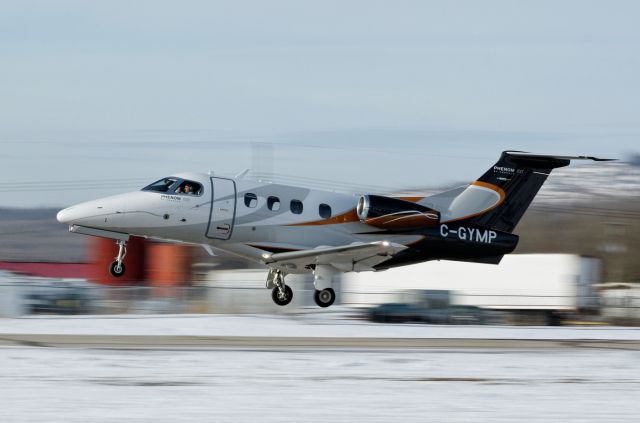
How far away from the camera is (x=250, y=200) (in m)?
28.8

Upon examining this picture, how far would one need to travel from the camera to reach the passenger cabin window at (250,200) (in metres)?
28.8

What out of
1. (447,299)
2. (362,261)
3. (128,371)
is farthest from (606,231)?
(128,371)

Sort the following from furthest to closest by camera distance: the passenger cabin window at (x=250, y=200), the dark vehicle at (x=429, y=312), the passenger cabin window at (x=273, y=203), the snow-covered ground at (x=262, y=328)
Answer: the dark vehicle at (x=429, y=312) → the snow-covered ground at (x=262, y=328) → the passenger cabin window at (x=273, y=203) → the passenger cabin window at (x=250, y=200)

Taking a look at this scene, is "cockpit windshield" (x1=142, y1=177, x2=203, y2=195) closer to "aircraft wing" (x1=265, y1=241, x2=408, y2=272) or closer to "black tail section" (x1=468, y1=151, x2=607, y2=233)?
"aircraft wing" (x1=265, y1=241, x2=408, y2=272)

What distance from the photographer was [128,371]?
2144 centimetres

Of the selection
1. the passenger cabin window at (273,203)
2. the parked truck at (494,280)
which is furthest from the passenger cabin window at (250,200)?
the parked truck at (494,280)

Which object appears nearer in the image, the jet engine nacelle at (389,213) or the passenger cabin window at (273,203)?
the passenger cabin window at (273,203)

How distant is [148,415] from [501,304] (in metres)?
32.5

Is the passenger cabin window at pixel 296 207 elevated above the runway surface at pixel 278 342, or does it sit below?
above

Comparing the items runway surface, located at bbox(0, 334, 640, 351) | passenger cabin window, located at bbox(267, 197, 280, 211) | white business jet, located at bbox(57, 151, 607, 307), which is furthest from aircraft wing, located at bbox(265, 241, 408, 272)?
runway surface, located at bbox(0, 334, 640, 351)

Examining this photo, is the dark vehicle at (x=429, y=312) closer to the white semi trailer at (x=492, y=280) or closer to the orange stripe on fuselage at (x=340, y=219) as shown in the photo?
the white semi trailer at (x=492, y=280)

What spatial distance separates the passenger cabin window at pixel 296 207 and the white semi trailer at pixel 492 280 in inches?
708

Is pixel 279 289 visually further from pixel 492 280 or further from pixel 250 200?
pixel 492 280

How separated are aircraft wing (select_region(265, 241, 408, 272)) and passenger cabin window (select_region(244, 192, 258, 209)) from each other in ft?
5.33
